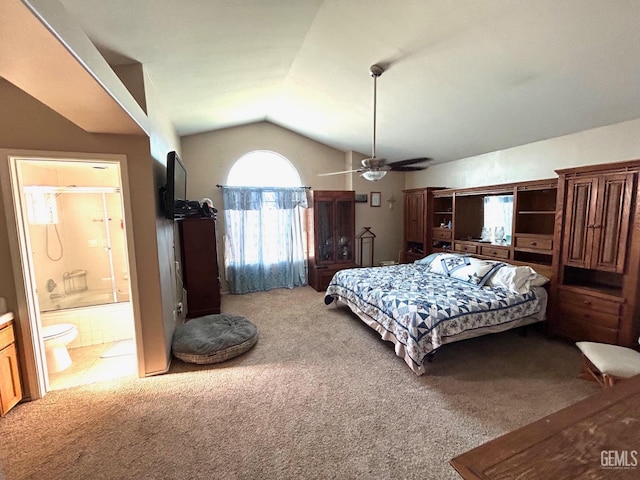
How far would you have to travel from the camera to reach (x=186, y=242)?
3748 mm

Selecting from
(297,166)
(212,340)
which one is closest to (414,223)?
(297,166)

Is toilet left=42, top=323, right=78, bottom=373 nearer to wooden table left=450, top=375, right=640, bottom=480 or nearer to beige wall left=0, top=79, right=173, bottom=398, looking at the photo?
beige wall left=0, top=79, right=173, bottom=398

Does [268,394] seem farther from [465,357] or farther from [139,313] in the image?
[465,357]

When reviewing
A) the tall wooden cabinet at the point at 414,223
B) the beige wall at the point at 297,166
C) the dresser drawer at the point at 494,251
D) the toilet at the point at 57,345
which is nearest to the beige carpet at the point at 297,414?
the toilet at the point at 57,345

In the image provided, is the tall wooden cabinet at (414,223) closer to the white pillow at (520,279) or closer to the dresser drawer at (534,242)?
the dresser drawer at (534,242)

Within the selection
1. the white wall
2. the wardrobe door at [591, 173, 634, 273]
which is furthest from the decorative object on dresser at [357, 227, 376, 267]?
the wardrobe door at [591, 173, 634, 273]

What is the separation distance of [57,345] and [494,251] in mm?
5233

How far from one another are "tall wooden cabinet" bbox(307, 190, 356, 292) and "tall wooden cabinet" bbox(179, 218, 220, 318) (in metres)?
1.89

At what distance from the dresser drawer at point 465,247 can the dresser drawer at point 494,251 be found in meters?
0.12

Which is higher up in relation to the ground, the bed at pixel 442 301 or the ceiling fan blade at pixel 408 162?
the ceiling fan blade at pixel 408 162

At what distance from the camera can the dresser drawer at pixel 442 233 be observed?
459 cm

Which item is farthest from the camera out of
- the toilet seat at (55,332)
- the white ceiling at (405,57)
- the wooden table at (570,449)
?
the toilet seat at (55,332)

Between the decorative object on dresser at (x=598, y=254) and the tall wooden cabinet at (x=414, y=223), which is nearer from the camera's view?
the decorative object on dresser at (x=598, y=254)

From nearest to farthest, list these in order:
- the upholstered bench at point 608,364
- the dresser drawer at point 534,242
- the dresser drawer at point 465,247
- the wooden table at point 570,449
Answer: the wooden table at point 570,449 < the upholstered bench at point 608,364 < the dresser drawer at point 534,242 < the dresser drawer at point 465,247
